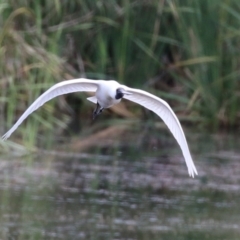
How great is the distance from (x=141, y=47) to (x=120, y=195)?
3.53 meters

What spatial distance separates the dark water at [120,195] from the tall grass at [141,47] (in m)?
1.06

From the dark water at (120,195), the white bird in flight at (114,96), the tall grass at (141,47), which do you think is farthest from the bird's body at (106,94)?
the tall grass at (141,47)

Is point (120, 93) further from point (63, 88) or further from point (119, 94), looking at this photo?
point (63, 88)

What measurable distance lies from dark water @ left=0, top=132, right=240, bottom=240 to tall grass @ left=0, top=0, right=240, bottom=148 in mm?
1060

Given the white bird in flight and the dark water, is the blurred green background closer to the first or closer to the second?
the dark water

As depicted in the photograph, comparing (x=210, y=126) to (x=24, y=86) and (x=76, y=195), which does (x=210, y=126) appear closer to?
(x=24, y=86)

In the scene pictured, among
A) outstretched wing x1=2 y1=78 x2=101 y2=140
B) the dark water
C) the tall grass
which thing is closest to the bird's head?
outstretched wing x1=2 y1=78 x2=101 y2=140

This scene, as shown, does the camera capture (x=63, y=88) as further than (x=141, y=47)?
No

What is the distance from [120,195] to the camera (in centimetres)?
759

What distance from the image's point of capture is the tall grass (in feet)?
32.6

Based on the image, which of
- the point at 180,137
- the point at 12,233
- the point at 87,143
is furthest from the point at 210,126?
the point at 12,233

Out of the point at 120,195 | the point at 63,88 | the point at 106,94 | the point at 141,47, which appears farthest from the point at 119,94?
the point at 141,47

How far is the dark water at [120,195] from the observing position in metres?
6.51

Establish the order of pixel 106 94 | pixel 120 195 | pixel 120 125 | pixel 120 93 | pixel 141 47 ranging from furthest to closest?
1. pixel 120 125
2. pixel 141 47
3. pixel 120 195
4. pixel 106 94
5. pixel 120 93
